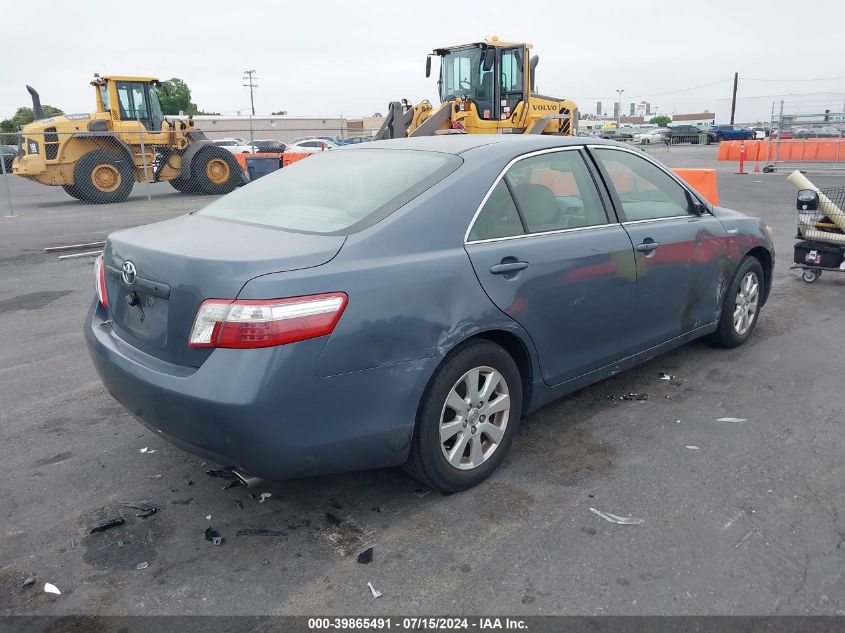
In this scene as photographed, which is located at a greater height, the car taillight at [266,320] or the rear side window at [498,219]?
the rear side window at [498,219]

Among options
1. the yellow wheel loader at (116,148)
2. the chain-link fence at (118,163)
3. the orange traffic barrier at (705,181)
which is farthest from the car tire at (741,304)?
the yellow wheel loader at (116,148)

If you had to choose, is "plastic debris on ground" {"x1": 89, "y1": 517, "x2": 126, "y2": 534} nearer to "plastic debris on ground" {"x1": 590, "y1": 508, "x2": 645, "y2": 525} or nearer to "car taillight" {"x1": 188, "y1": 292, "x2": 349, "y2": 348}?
"car taillight" {"x1": 188, "y1": 292, "x2": 349, "y2": 348}

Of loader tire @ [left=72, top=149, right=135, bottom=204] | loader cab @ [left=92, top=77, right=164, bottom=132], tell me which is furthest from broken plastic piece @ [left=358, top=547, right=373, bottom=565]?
loader cab @ [left=92, top=77, right=164, bottom=132]

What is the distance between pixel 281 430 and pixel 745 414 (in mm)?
2853

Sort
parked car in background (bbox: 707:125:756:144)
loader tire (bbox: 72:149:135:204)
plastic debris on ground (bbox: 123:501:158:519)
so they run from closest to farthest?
plastic debris on ground (bbox: 123:501:158:519) → loader tire (bbox: 72:149:135:204) → parked car in background (bbox: 707:125:756:144)

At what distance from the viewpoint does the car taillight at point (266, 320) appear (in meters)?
2.63

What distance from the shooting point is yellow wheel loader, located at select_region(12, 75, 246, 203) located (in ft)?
57.8

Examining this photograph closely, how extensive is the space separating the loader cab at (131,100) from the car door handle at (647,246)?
57.8 feet

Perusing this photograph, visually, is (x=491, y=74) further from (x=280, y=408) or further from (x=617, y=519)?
(x=280, y=408)

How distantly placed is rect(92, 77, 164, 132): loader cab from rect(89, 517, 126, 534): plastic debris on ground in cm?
1777

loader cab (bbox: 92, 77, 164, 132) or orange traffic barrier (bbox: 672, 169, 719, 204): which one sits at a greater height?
loader cab (bbox: 92, 77, 164, 132)

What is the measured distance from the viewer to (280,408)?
8.70 ft

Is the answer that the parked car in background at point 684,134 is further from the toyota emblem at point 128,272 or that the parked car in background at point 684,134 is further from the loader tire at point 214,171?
the toyota emblem at point 128,272

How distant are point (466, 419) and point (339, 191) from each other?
1.29 meters
